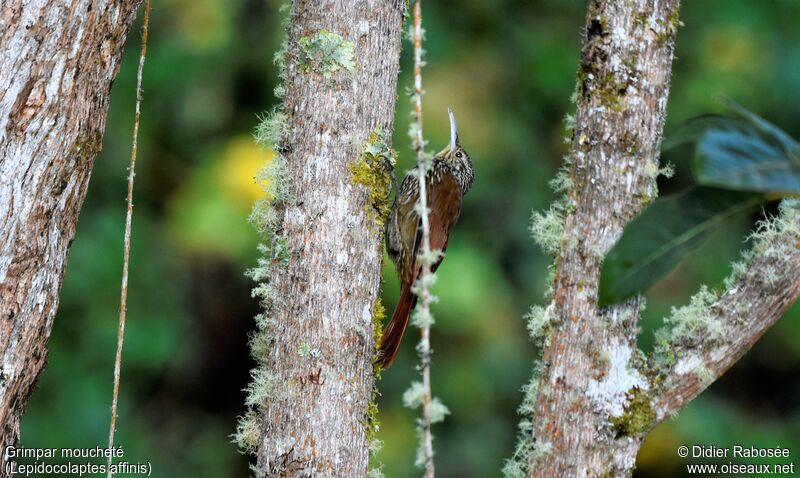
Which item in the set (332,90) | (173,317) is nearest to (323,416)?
(332,90)

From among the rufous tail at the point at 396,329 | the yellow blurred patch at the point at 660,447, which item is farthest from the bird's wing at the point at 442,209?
the yellow blurred patch at the point at 660,447

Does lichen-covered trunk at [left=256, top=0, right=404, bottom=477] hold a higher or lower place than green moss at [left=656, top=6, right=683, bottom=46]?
lower

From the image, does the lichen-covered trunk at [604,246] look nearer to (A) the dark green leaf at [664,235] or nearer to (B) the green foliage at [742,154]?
(A) the dark green leaf at [664,235]

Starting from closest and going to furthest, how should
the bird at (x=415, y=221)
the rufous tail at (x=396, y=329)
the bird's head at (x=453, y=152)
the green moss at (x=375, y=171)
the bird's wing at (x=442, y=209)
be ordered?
the green moss at (x=375, y=171)
the rufous tail at (x=396, y=329)
the bird at (x=415, y=221)
the bird's wing at (x=442, y=209)
the bird's head at (x=453, y=152)

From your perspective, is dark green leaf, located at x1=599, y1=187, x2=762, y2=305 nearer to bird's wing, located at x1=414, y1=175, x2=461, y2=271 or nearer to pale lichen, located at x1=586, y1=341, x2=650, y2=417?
pale lichen, located at x1=586, y1=341, x2=650, y2=417

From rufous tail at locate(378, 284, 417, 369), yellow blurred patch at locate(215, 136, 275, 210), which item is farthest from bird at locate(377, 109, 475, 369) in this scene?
yellow blurred patch at locate(215, 136, 275, 210)

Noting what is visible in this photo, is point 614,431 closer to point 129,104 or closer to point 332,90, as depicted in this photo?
point 332,90

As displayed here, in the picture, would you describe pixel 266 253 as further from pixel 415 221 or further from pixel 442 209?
pixel 442 209
